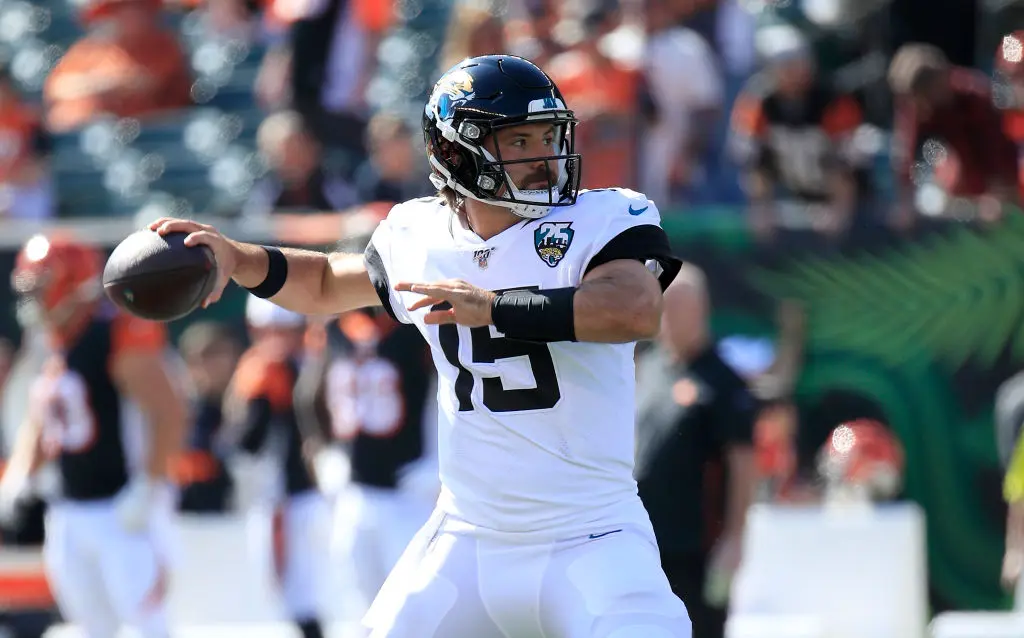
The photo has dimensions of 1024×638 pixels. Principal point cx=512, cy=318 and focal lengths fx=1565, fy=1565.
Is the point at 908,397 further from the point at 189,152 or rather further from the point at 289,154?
the point at 189,152

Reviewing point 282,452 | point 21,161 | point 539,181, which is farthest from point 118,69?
point 539,181

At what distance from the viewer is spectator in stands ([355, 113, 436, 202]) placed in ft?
26.5

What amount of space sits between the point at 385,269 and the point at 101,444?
3.06 m

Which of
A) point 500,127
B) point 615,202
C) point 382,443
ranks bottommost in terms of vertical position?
point 382,443

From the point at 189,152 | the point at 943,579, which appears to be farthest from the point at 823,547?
the point at 189,152

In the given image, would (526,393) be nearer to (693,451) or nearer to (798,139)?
(693,451)

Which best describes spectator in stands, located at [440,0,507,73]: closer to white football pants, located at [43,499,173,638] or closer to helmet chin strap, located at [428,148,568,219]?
white football pants, located at [43,499,173,638]

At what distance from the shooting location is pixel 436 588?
3.48m

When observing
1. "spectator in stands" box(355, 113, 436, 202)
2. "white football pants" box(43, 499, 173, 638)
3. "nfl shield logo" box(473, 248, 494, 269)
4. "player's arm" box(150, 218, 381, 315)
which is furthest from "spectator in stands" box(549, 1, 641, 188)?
"nfl shield logo" box(473, 248, 494, 269)

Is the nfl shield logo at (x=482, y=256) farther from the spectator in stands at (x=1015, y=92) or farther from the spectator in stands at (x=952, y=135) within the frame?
the spectator in stands at (x=1015, y=92)

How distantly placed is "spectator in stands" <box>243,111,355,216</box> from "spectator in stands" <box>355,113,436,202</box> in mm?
364

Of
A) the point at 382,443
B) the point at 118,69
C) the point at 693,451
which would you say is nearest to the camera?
the point at 693,451

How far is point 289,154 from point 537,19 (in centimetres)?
188

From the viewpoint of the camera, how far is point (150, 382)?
641 centimetres
